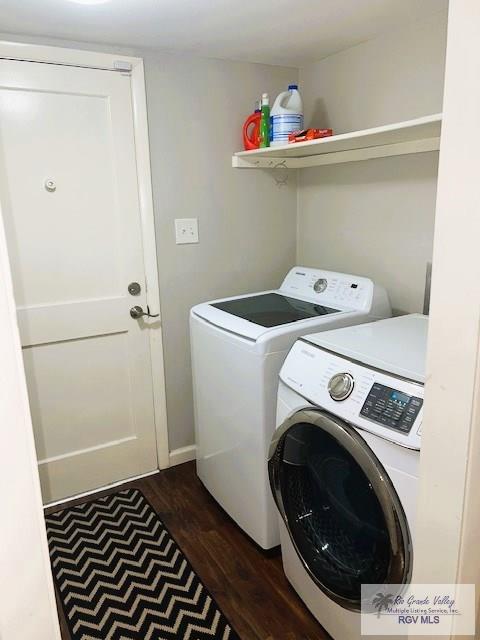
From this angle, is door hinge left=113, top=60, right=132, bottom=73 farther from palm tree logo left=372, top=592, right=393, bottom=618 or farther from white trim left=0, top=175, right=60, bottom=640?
palm tree logo left=372, top=592, right=393, bottom=618

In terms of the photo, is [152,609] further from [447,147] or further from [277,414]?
[447,147]

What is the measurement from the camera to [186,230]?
2.30 metres

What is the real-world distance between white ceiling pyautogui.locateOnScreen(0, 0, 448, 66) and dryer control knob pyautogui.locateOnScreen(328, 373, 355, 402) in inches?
49.2

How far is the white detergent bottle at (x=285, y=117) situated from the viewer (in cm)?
208

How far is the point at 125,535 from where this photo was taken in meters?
2.01


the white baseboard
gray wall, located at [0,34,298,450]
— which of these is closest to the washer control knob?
gray wall, located at [0,34,298,450]

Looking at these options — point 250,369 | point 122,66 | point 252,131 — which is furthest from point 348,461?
point 122,66

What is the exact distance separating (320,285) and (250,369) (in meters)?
Result: 0.68

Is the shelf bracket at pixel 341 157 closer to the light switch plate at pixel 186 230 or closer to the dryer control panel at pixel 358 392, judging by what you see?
the light switch plate at pixel 186 230

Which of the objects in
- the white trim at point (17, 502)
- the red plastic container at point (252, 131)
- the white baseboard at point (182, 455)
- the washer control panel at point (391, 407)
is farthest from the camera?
the white baseboard at point (182, 455)

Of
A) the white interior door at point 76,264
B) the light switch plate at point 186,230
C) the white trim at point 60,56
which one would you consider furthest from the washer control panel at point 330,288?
the white trim at point 60,56

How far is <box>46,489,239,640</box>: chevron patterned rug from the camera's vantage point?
5.17 ft

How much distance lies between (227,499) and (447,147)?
1685mm

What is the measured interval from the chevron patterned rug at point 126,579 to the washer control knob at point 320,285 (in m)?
1.25
